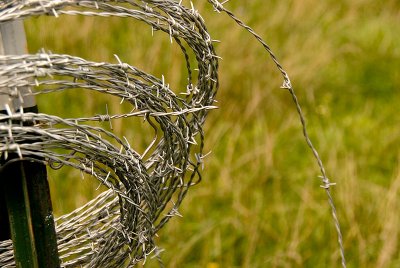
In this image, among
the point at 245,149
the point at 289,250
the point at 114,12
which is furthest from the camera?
the point at 245,149

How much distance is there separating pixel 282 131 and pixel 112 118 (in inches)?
85.8

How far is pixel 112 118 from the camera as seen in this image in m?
1.46

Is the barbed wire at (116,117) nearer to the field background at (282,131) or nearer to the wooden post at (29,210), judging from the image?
the wooden post at (29,210)

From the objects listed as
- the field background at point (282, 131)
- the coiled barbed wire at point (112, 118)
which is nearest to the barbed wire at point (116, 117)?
the coiled barbed wire at point (112, 118)

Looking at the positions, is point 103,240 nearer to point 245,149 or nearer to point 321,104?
point 245,149

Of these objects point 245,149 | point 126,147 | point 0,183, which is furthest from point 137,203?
point 245,149

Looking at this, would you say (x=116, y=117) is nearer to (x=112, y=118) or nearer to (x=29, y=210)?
(x=112, y=118)

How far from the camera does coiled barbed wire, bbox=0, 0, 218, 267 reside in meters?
1.24

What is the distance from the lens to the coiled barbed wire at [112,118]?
4.07 ft

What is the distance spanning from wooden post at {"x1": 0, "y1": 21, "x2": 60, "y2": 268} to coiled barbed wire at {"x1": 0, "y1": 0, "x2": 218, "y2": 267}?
0.03 m

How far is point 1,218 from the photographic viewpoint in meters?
1.54

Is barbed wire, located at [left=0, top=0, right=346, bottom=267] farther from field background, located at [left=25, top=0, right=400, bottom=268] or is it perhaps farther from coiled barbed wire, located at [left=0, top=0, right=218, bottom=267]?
field background, located at [left=25, top=0, right=400, bottom=268]

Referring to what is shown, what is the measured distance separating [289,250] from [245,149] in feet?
2.54

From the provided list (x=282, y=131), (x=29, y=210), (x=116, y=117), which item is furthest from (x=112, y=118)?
(x=282, y=131)
